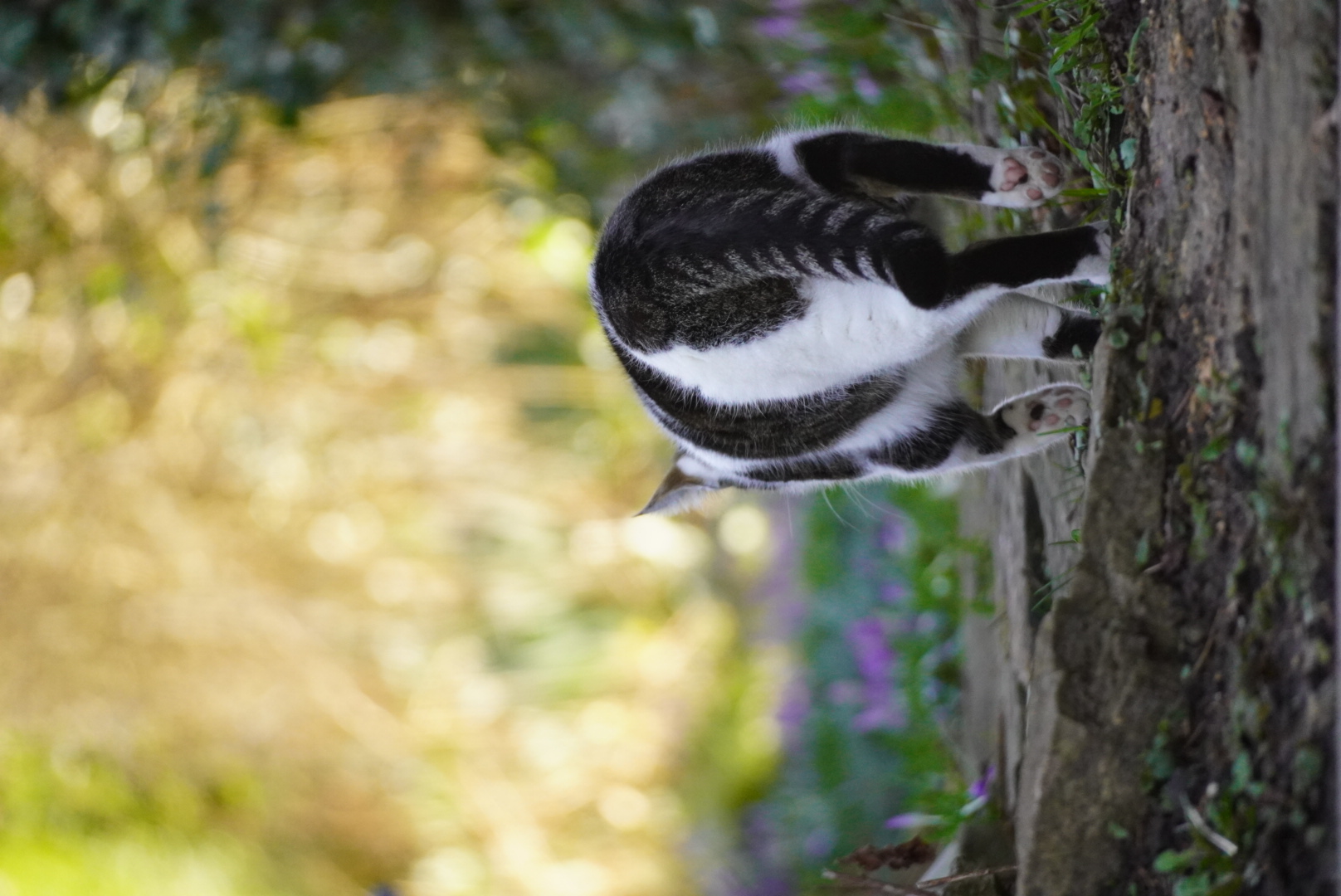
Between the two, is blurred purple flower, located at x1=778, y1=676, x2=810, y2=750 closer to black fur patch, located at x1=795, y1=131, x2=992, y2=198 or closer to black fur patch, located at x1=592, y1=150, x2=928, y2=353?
black fur patch, located at x1=592, y1=150, x2=928, y2=353

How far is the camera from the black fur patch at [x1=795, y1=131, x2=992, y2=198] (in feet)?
5.47

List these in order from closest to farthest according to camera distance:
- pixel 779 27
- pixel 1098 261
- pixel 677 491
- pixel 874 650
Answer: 1. pixel 1098 261
2. pixel 677 491
3. pixel 779 27
4. pixel 874 650

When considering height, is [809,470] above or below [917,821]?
above

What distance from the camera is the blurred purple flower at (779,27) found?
331 cm

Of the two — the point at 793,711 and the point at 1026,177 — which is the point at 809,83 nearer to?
the point at 1026,177

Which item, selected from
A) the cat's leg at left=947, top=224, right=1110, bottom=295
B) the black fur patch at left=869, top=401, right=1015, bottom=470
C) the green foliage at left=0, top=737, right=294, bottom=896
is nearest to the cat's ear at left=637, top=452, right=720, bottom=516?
the black fur patch at left=869, top=401, right=1015, bottom=470

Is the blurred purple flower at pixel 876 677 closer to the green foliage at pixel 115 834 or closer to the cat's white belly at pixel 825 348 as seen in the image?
the cat's white belly at pixel 825 348

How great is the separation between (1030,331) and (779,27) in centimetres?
188

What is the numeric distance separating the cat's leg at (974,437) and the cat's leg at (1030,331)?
0.54 feet

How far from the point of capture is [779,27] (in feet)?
11.0

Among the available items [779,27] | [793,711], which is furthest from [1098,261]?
[793,711]

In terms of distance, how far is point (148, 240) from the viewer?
4.58m

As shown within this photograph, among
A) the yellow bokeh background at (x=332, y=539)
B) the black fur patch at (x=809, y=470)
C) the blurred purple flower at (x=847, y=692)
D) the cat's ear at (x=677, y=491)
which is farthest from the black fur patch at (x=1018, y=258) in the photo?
the yellow bokeh background at (x=332, y=539)

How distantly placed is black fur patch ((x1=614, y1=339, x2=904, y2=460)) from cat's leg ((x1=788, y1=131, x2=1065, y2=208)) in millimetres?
324
